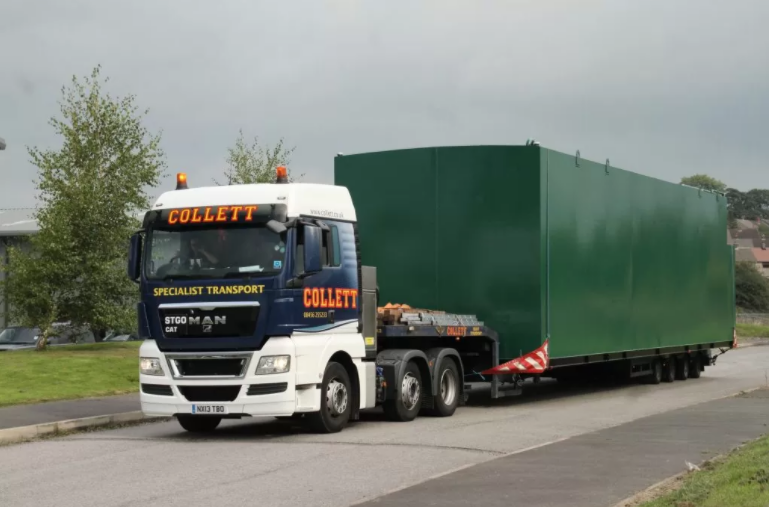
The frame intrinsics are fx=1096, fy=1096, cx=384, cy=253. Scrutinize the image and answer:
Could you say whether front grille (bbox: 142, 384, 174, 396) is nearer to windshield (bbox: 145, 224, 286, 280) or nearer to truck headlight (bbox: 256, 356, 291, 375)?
truck headlight (bbox: 256, 356, 291, 375)

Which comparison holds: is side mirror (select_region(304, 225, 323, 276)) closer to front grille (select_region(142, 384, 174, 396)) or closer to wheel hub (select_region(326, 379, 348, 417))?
wheel hub (select_region(326, 379, 348, 417))

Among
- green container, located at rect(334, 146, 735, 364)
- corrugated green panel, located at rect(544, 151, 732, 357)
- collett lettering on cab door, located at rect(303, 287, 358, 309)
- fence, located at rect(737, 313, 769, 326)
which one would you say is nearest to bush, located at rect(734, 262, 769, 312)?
fence, located at rect(737, 313, 769, 326)

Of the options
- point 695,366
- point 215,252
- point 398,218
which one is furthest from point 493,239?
point 695,366

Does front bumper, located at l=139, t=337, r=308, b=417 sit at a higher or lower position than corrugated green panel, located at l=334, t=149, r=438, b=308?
lower

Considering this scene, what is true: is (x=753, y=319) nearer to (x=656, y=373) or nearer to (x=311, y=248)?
(x=656, y=373)

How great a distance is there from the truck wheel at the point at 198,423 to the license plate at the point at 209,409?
3.41 ft

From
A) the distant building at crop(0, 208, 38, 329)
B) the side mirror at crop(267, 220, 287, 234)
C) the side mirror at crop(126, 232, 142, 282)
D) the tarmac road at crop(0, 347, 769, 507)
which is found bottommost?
the tarmac road at crop(0, 347, 769, 507)

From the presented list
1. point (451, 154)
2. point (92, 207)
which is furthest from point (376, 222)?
point (92, 207)

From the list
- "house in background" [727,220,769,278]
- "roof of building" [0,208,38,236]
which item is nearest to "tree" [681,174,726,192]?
"house in background" [727,220,769,278]

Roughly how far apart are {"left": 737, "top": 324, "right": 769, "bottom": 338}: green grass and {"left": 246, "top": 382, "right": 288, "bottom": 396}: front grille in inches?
2250

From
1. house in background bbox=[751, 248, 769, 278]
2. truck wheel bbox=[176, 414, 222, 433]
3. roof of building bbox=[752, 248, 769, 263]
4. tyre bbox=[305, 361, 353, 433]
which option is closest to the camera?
tyre bbox=[305, 361, 353, 433]

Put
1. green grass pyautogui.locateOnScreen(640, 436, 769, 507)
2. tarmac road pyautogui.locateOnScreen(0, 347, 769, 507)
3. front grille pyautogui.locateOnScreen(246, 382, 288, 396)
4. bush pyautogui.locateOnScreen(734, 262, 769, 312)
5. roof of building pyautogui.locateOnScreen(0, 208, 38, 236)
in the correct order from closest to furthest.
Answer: green grass pyautogui.locateOnScreen(640, 436, 769, 507) → tarmac road pyautogui.locateOnScreen(0, 347, 769, 507) → front grille pyautogui.locateOnScreen(246, 382, 288, 396) → roof of building pyautogui.locateOnScreen(0, 208, 38, 236) → bush pyautogui.locateOnScreen(734, 262, 769, 312)

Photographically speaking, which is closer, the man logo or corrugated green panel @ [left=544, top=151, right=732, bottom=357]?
the man logo

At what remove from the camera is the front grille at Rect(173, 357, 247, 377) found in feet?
45.4
